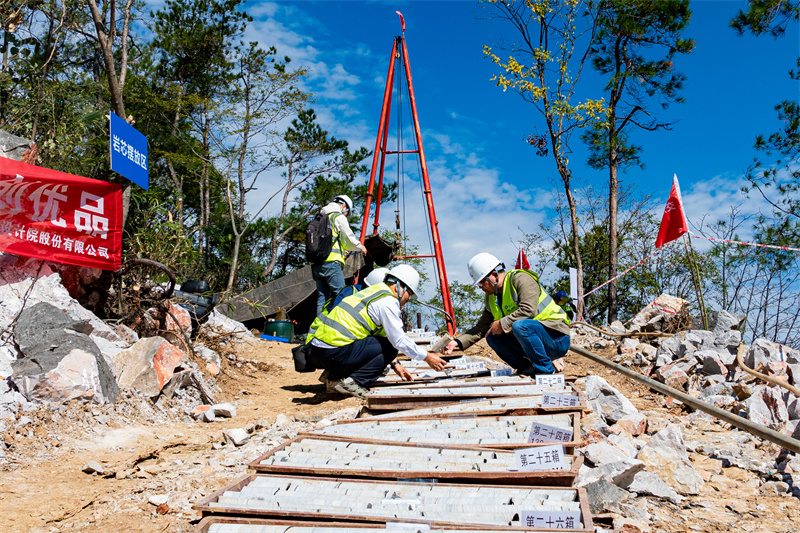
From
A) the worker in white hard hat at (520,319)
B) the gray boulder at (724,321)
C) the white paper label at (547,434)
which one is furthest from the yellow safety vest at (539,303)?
the gray boulder at (724,321)

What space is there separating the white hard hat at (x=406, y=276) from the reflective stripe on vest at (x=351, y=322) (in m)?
0.13

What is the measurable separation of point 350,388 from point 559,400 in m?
2.06

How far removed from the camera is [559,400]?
3.41m

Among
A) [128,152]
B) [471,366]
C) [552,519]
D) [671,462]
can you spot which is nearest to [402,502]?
[552,519]

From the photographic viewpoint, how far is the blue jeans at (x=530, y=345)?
15.0ft

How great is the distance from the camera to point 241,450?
3.56 meters

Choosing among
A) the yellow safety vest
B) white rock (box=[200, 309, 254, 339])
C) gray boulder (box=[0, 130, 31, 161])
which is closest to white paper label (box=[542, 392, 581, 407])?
the yellow safety vest

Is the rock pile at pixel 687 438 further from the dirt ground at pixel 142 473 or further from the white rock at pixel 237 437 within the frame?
the white rock at pixel 237 437

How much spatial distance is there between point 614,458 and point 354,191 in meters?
16.9

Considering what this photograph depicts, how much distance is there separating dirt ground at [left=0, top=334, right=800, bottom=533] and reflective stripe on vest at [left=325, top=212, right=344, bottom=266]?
5.25ft

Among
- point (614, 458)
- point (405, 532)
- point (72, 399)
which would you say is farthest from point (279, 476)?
point (72, 399)

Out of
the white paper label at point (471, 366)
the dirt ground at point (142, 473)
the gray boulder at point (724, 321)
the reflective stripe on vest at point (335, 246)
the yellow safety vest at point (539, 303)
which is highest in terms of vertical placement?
the reflective stripe on vest at point (335, 246)

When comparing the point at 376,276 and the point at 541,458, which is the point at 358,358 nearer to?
the point at 376,276

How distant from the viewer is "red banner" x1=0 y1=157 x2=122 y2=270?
4695 millimetres
